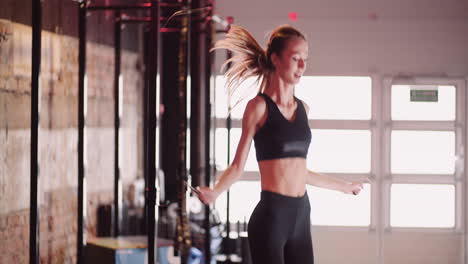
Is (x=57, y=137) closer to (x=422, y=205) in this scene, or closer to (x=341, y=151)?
(x=341, y=151)

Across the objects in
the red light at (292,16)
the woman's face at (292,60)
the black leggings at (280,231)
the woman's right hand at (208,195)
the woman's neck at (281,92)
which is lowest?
the black leggings at (280,231)

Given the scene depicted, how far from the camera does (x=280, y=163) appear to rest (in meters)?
2.78

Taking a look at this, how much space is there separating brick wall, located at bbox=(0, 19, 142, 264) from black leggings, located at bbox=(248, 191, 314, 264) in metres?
1.89

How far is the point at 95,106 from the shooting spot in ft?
18.7

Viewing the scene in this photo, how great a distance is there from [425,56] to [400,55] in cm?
24

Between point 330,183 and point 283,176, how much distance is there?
0.32 metres

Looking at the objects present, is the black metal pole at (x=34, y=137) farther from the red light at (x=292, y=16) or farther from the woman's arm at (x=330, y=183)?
the red light at (x=292, y=16)

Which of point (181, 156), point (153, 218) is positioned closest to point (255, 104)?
point (153, 218)

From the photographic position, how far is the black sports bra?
278cm

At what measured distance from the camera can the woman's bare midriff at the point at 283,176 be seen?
276cm

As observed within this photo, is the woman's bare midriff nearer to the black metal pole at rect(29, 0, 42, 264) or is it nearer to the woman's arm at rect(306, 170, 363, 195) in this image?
the woman's arm at rect(306, 170, 363, 195)

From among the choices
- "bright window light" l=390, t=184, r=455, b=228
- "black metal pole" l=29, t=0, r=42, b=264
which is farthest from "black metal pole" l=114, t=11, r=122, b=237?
"bright window light" l=390, t=184, r=455, b=228

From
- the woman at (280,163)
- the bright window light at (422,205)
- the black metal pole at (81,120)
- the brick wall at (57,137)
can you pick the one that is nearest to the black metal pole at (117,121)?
the brick wall at (57,137)

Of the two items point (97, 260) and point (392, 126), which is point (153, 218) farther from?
point (392, 126)
